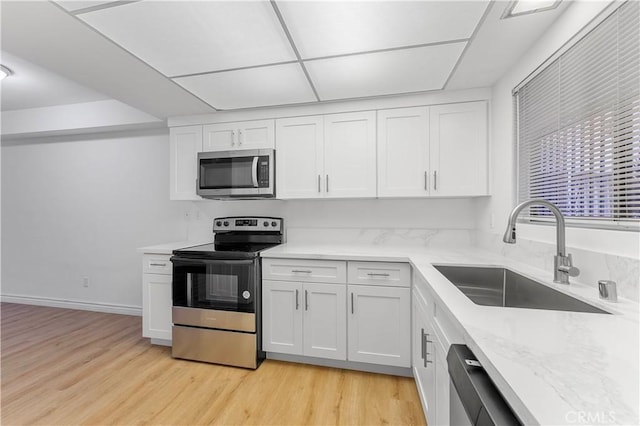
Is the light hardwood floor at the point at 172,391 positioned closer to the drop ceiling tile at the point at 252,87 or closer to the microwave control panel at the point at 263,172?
the microwave control panel at the point at 263,172

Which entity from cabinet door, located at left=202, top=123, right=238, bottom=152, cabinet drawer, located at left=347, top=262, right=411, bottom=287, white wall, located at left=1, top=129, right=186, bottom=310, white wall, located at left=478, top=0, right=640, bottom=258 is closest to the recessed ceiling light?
white wall, located at left=478, top=0, right=640, bottom=258

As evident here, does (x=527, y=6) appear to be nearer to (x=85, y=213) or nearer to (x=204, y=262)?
(x=204, y=262)

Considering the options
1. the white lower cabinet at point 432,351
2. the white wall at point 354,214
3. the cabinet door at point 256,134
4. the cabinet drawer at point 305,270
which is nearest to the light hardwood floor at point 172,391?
the white lower cabinet at point 432,351

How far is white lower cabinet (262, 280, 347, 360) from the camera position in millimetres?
2084

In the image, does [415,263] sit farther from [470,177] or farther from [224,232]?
[224,232]

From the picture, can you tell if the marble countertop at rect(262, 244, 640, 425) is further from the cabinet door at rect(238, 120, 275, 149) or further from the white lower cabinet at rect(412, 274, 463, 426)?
the cabinet door at rect(238, 120, 275, 149)

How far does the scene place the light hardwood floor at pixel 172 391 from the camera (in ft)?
5.40

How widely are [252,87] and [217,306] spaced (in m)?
1.74

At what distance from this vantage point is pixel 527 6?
50.9 inches

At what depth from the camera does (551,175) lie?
1.49 m

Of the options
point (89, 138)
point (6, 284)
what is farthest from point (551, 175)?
point (6, 284)

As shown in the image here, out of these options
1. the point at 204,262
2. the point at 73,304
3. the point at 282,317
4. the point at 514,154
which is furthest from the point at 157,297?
the point at 514,154

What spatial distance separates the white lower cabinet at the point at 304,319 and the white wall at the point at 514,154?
129 centimetres

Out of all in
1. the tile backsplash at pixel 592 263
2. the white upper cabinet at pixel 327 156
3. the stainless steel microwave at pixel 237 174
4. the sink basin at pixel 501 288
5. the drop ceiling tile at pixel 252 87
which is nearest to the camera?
the tile backsplash at pixel 592 263
